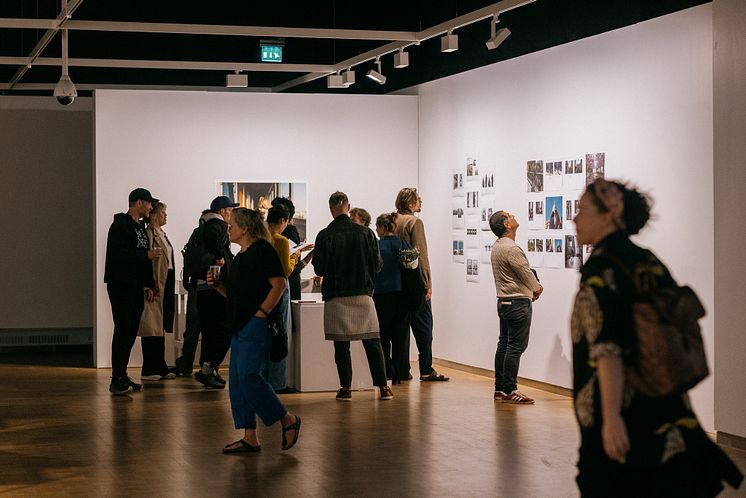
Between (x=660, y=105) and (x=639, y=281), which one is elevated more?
(x=660, y=105)

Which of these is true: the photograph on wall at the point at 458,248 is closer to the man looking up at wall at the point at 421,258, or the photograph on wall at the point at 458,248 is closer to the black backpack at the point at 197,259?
the man looking up at wall at the point at 421,258

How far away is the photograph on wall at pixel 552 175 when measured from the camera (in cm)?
1045

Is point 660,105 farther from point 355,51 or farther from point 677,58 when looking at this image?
point 355,51

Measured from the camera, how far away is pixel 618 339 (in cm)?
369

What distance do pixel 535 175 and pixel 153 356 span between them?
4.05 meters

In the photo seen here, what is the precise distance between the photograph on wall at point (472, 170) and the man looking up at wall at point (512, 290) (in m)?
2.37

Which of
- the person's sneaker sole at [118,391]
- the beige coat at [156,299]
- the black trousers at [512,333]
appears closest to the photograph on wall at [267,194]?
the beige coat at [156,299]

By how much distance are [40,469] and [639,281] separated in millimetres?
4439

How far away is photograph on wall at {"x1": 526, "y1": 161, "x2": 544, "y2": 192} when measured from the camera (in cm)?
1077

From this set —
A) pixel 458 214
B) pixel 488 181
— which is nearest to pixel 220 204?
pixel 488 181

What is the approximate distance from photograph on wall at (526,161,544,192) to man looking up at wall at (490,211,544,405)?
114 centimetres

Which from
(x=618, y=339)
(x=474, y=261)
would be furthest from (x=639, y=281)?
(x=474, y=261)

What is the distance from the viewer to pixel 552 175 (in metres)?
10.6

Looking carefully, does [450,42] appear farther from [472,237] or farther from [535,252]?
[472,237]
